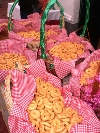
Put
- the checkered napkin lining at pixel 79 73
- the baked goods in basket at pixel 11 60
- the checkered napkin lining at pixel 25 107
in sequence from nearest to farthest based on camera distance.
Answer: the checkered napkin lining at pixel 25 107 → the checkered napkin lining at pixel 79 73 → the baked goods in basket at pixel 11 60

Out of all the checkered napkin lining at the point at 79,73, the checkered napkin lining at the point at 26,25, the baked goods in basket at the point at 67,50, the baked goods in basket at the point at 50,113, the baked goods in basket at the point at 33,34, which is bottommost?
the baked goods in basket at the point at 50,113

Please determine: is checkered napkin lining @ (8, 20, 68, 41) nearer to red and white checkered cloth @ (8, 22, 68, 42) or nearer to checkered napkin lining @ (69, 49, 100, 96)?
red and white checkered cloth @ (8, 22, 68, 42)

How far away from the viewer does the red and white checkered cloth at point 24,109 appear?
99 centimetres

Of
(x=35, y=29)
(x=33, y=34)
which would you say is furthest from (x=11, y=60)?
(x=35, y=29)

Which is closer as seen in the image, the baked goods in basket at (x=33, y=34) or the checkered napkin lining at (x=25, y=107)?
the checkered napkin lining at (x=25, y=107)

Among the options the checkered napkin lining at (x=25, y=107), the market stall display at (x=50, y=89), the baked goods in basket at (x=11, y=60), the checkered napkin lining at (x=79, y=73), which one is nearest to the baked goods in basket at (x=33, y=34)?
the market stall display at (x=50, y=89)

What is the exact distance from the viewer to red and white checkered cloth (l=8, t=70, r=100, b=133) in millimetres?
994

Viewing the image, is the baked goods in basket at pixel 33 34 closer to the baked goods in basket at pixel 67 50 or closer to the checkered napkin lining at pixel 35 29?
the checkered napkin lining at pixel 35 29

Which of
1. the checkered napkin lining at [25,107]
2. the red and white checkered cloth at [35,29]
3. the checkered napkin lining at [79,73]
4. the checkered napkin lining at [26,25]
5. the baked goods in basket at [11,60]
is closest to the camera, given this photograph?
the checkered napkin lining at [25,107]

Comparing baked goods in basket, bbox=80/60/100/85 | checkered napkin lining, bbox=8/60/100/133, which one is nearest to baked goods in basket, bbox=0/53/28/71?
checkered napkin lining, bbox=8/60/100/133

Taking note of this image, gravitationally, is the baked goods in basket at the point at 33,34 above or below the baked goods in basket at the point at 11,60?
above

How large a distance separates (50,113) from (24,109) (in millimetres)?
130

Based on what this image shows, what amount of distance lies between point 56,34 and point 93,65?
510mm

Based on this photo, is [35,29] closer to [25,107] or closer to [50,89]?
[50,89]
